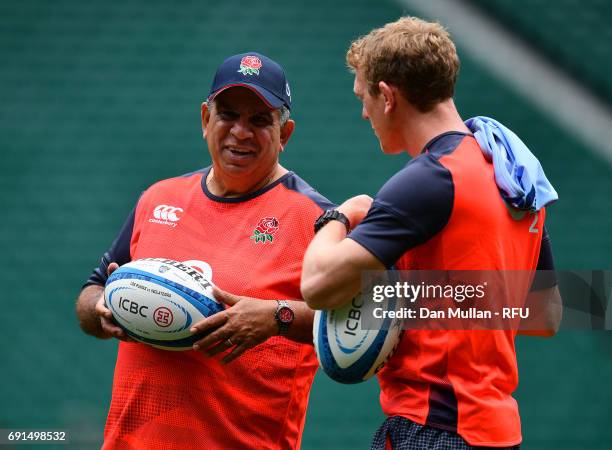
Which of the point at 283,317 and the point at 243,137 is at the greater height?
the point at 243,137

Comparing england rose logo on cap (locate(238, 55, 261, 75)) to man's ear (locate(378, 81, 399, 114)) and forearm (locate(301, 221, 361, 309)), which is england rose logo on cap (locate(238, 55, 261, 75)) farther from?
forearm (locate(301, 221, 361, 309))

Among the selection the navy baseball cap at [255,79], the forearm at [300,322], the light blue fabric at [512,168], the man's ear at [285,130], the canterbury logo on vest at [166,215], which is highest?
the navy baseball cap at [255,79]

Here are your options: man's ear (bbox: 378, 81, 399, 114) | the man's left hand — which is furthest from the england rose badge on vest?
man's ear (bbox: 378, 81, 399, 114)

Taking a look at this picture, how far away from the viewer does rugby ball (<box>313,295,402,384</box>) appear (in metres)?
2.39

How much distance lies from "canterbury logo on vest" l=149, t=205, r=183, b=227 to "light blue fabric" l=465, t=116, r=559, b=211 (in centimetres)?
104

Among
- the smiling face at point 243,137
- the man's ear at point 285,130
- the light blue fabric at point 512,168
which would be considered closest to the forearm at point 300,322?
the smiling face at point 243,137

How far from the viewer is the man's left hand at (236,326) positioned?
105 inches

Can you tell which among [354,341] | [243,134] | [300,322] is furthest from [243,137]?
[354,341]

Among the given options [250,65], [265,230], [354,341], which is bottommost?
[354,341]

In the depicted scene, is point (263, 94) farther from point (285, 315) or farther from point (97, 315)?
point (97, 315)

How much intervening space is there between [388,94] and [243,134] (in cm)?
69

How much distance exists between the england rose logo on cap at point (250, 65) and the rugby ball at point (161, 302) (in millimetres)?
681

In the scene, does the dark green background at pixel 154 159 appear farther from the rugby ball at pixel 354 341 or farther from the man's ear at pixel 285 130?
the rugby ball at pixel 354 341

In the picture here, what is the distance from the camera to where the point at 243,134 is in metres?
2.98
